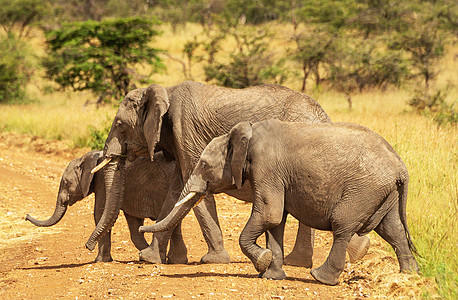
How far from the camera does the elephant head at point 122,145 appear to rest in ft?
22.6

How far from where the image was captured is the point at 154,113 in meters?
6.68

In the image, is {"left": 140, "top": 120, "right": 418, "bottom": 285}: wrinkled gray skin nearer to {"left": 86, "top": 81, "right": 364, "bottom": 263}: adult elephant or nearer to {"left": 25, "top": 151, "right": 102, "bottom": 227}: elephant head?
{"left": 86, "top": 81, "right": 364, "bottom": 263}: adult elephant

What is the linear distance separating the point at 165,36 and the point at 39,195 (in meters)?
26.6

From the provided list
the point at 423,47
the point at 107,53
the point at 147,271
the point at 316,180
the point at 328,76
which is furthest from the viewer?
the point at 423,47

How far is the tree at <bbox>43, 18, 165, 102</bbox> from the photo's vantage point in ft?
66.1

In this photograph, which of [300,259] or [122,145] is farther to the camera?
[122,145]

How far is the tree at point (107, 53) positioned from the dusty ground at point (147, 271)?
943cm

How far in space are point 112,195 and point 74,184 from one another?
0.65 meters

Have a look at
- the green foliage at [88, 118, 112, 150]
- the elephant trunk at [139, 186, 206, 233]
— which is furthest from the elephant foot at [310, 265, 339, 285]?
the green foliage at [88, 118, 112, 150]

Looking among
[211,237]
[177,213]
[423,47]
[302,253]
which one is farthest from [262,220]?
[423,47]

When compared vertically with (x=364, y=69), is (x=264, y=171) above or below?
above

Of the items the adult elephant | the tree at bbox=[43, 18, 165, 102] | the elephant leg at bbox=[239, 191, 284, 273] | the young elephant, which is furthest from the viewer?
the tree at bbox=[43, 18, 165, 102]

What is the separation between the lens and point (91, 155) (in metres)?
7.39

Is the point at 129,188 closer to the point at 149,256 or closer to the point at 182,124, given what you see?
the point at 149,256
